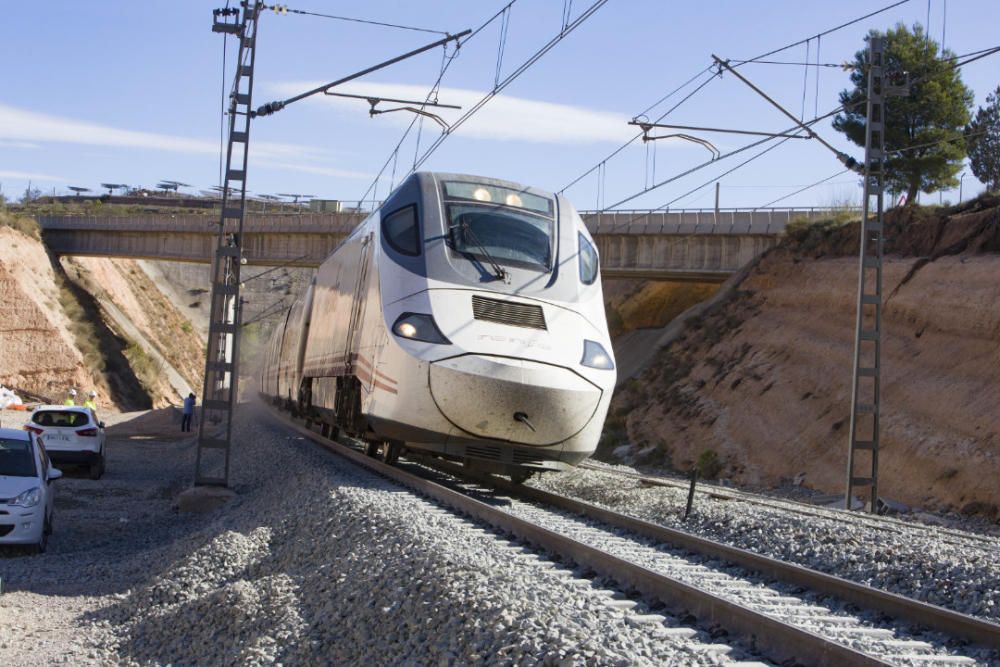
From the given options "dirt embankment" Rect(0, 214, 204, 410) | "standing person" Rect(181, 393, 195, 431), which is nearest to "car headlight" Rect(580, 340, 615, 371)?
"standing person" Rect(181, 393, 195, 431)

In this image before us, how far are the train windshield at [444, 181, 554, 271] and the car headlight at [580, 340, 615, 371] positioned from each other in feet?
4.18

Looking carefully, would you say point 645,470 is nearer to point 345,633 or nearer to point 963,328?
point 963,328

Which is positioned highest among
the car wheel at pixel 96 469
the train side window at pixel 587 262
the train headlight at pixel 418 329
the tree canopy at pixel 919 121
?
the tree canopy at pixel 919 121

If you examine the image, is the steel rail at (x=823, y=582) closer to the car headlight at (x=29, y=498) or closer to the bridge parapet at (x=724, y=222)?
the car headlight at (x=29, y=498)

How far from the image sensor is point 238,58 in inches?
717

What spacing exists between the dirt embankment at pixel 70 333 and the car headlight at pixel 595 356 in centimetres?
4348

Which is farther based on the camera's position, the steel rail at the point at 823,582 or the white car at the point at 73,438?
the white car at the point at 73,438

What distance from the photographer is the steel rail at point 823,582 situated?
6578 millimetres

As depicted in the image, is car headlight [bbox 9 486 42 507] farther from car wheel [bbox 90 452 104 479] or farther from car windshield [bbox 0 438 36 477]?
car wheel [bbox 90 452 104 479]

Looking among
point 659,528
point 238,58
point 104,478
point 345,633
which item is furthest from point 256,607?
point 104,478

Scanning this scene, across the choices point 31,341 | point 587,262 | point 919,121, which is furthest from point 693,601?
point 31,341

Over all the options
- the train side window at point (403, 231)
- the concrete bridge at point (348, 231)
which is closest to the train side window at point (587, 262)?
the train side window at point (403, 231)

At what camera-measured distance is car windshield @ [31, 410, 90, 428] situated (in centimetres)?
2202

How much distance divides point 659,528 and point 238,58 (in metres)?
11.4
